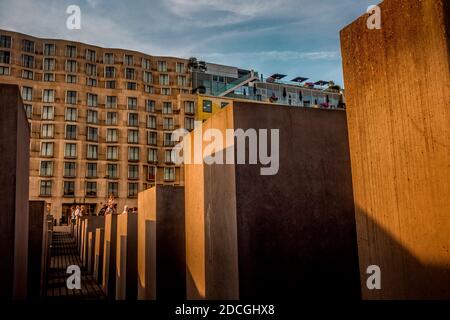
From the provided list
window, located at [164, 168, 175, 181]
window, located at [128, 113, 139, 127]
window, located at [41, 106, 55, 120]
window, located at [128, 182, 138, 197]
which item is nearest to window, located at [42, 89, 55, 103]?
window, located at [41, 106, 55, 120]

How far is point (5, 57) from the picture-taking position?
5338cm

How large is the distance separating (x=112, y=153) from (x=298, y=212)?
5263 cm

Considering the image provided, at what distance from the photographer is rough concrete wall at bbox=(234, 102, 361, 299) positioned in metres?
3.71

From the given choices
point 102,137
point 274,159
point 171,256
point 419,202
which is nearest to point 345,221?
point 274,159

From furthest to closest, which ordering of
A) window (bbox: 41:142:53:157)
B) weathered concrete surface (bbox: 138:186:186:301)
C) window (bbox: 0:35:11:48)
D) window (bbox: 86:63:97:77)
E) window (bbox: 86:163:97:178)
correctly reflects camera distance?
window (bbox: 86:63:97:77), window (bbox: 0:35:11:48), window (bbox: 86:163:97:178), window (bbox: 41:142:53:157), weathered concrete surface (bbox: 138:186:186:301)

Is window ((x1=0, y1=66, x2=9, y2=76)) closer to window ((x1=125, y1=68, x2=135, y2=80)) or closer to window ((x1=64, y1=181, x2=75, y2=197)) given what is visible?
window ((x1=125, y1=68, x2=135, y2=80))

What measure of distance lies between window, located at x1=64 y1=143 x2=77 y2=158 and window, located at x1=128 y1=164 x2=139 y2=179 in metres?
6.71

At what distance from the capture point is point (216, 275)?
4.03 metres

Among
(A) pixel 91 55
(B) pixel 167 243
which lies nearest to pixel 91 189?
(A) pixel 91 55

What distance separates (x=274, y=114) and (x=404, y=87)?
1.63 metres

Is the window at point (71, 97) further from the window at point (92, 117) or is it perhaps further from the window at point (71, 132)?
the window at point (71, 132)

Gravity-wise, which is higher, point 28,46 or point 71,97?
point 28,46

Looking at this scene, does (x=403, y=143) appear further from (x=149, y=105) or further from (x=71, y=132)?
(x=149, y=105)

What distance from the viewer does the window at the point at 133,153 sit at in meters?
54.9
